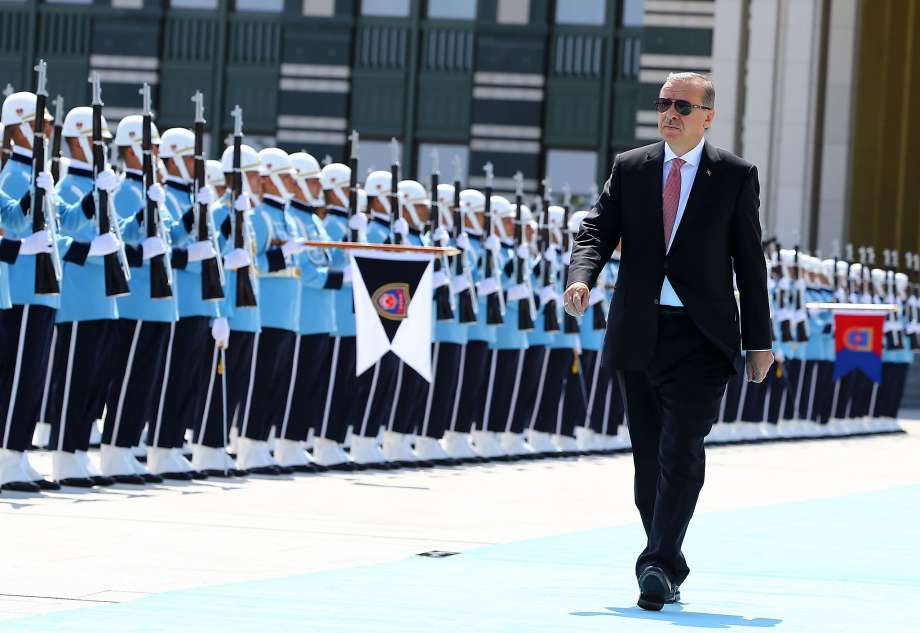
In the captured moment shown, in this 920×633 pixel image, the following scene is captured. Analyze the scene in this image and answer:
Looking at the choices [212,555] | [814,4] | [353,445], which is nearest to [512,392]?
[353,445]

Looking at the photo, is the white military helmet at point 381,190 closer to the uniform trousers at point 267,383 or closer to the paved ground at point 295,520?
the uniform trousers at point 267,383

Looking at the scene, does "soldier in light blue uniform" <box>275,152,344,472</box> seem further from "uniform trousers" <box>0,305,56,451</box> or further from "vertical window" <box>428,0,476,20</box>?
"vertical window" <box>428,0,476,20</box>

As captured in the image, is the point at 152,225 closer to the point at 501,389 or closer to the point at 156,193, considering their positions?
the point at 156,193

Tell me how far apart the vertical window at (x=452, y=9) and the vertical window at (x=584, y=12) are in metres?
1.72

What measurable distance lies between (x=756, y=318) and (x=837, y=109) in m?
33.0

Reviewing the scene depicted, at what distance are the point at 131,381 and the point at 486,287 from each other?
4.69m

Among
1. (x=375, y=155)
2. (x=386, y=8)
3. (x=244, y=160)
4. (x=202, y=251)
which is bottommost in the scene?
(x=202, y=251)

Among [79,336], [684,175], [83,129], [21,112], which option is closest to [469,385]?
[79,336]

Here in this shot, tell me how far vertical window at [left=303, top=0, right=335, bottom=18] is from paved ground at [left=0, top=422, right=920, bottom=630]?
25670 mm

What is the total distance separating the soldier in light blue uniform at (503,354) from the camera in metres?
15.7

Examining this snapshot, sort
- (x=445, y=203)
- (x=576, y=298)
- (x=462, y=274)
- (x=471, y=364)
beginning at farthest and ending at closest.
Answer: (x=445, y=203) < (x=471, y=364) < (x=462, y=274) < (x=576, y=298)

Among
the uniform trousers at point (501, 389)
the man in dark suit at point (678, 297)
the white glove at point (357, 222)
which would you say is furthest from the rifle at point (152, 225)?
the uniform trousers at point (501, 389)

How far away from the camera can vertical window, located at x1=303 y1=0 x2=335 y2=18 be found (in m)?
39.9

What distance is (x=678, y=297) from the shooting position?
269 inches
